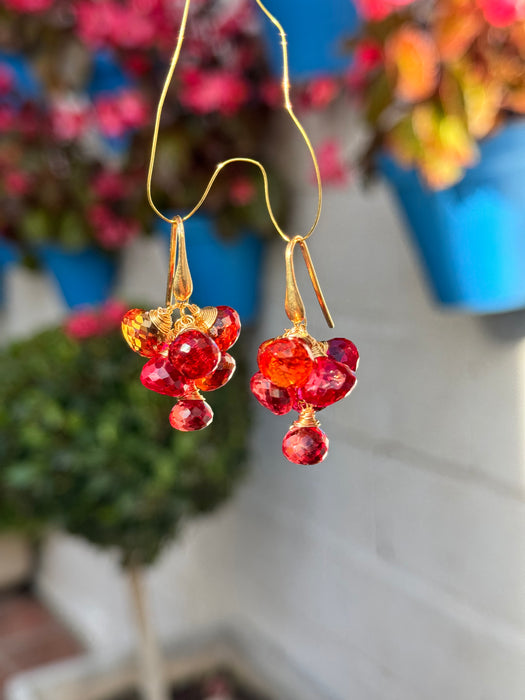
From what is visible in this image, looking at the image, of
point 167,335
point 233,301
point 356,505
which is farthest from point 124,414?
point 167,335

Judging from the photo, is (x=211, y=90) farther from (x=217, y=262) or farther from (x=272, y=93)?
(x=217, y=262)

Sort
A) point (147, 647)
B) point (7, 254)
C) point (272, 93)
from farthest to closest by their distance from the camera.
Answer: point (7, 254) < point (147, 647) < point (272, 93)

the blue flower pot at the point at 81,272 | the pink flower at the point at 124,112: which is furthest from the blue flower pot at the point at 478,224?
the blue flower pot at the point at 81,272

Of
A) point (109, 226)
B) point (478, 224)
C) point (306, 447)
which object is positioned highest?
point (109, 226)

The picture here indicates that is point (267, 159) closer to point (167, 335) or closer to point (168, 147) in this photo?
point (168, 147)

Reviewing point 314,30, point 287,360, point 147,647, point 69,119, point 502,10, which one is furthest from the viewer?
point 69,119

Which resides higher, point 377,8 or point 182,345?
point 377,8

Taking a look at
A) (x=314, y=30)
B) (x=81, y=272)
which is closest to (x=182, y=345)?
(x=314, y=30)

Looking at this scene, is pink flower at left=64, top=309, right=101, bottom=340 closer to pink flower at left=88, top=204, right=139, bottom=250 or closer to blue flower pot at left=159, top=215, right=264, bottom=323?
blue flower pot at left=159, top=215, right=264, bottom=323

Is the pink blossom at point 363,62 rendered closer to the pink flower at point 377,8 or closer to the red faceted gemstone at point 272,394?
the pink flower at point 377,8
